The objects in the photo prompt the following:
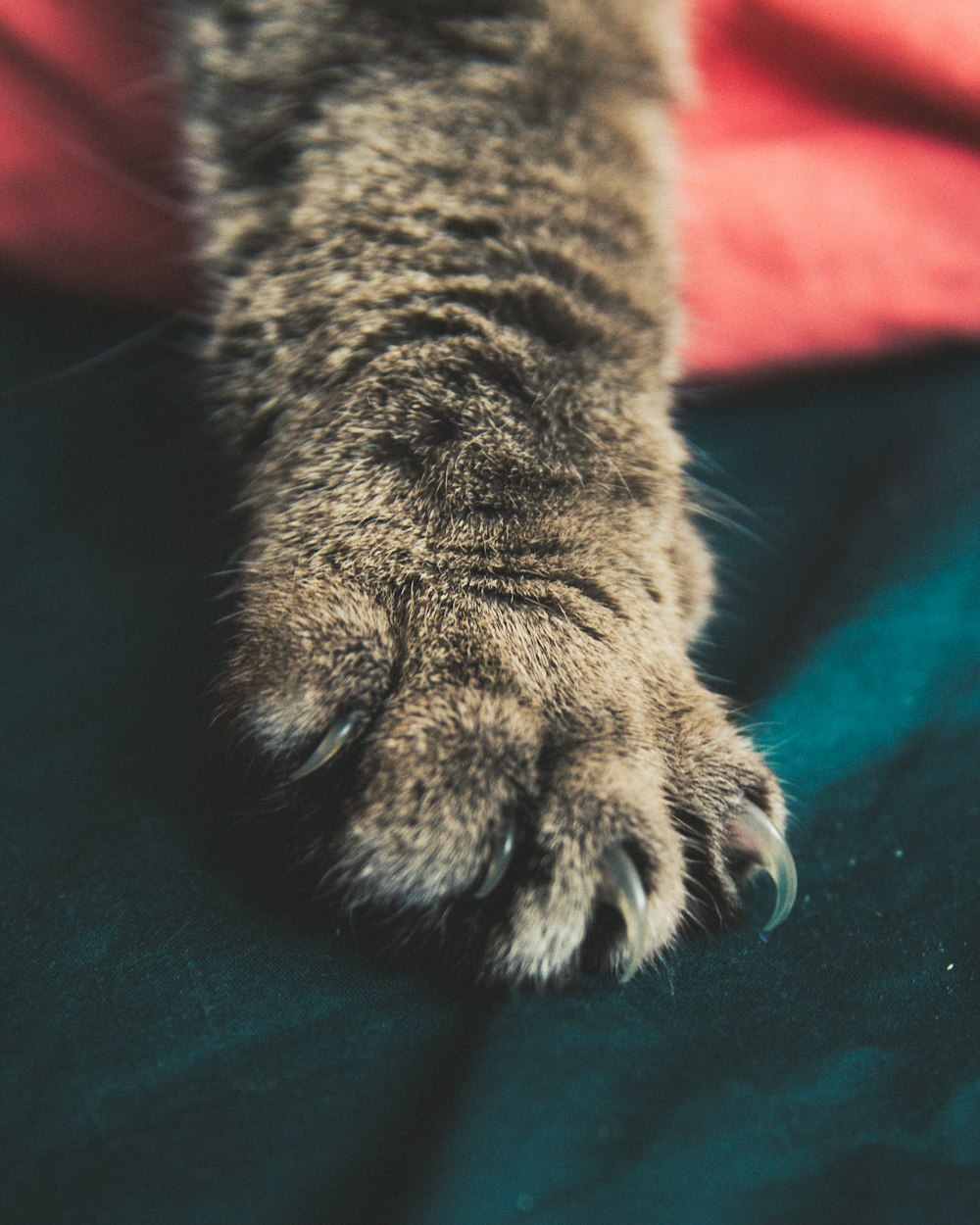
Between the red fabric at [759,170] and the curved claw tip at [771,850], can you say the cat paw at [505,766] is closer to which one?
the curved claw tip at [771,850]

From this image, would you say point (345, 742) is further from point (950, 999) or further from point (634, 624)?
point (950, 999)

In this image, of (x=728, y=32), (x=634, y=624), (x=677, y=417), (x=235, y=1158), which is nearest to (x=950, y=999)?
(x=634, y=624)

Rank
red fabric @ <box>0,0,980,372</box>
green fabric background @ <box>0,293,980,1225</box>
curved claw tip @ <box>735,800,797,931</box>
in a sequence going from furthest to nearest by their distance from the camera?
red fabric @ <box>0,0,980,372</box> → curved claw tip @ <box>735,800,797,931</box> → green fabric background @ <box>0,293,980,1225</box>

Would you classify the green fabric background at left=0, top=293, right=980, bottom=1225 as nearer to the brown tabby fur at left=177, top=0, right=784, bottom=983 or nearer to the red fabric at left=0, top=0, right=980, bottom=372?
the brown tabby fur at left=177, top=0, right=784, bottom=983

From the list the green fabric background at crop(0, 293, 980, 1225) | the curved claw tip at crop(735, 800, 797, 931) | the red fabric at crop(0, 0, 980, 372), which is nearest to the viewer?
the green fabric background at crop(0, 293, 980, 1225)

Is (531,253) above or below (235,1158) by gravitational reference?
above

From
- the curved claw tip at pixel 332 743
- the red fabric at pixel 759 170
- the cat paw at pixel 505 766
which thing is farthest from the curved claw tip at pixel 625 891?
the red fabric at pixel 759 170

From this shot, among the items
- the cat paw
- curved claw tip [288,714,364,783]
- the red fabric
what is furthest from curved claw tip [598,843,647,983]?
the red fabric

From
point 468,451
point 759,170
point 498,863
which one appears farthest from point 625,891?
point 759,170
